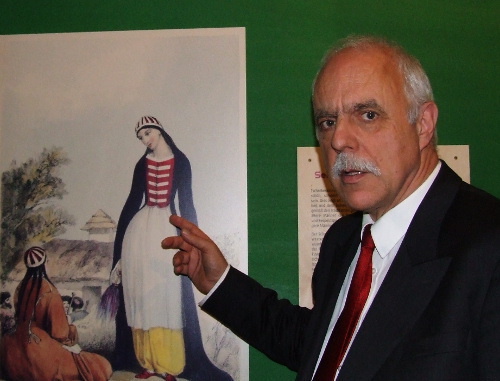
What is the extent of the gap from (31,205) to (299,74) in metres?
0.81

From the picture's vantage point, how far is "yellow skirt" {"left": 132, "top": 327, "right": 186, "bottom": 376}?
1458 mm

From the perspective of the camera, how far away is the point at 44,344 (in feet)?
4.87

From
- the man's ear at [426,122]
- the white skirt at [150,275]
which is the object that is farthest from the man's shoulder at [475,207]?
the white skirt at [150,275]

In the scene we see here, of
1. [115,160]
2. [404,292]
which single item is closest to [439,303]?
[404,292]

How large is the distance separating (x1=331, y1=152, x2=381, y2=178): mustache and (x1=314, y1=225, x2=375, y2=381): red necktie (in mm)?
158

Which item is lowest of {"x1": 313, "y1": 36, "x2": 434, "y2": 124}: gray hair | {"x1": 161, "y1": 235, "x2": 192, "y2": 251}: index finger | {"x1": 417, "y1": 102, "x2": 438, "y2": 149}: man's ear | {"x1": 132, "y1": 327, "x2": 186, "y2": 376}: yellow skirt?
{"x1": 132, "y1": 327, "x2": 186, "y2": 376}: yellow skirt

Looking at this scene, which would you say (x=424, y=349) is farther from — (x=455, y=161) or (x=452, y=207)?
(x=455, y=161)

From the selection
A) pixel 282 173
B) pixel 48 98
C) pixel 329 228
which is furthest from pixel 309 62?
pixel 48 98

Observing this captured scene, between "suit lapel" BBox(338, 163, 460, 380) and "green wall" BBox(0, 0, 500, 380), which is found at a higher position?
"green wall" BBox(0, 0, 500, 380)

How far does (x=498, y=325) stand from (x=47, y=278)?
114 cm

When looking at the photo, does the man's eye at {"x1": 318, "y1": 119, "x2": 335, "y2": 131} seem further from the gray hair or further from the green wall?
the green wall

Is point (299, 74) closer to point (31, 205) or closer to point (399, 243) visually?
point (399, 243)

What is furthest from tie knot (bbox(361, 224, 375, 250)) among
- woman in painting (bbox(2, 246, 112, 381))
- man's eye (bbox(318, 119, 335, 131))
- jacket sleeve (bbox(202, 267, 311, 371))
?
woman in painting (bbox(2, 246, 112, 381))

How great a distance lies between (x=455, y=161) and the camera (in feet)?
4.79
